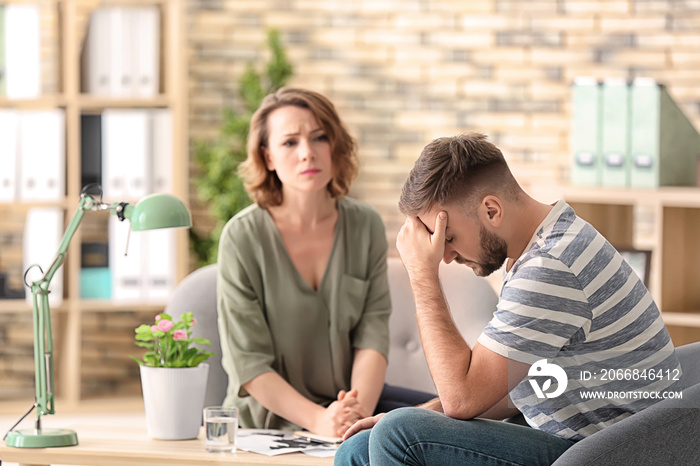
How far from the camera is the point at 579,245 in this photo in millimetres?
1552

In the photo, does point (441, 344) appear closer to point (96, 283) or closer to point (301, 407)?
point (301, 407)

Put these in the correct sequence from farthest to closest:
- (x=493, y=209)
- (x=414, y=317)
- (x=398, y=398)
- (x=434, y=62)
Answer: (x=434, y=62)
(x=414, y=317)
(x=398, y=398)
(x=493, y=209)

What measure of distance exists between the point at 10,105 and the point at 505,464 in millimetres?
3058

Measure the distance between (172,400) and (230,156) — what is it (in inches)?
90.3

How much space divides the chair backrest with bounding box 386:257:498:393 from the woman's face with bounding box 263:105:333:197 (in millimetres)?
463

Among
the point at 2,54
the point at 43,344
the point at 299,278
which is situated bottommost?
the point at 43,344

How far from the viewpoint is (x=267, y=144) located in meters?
2.40

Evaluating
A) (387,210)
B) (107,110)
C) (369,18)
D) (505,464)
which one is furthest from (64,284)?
(505,464)

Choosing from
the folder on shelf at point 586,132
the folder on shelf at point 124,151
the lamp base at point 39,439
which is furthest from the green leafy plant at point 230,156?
the lamp base at point 39,439

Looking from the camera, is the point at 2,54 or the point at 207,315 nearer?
the point at 207,315

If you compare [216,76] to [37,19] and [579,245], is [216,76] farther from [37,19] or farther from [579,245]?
[579,245]

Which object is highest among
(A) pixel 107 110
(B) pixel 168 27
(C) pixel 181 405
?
(B) pixel 168 27

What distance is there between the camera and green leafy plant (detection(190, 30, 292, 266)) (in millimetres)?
4105

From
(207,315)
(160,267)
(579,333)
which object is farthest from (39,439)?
(160,267)
